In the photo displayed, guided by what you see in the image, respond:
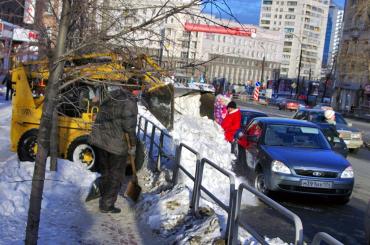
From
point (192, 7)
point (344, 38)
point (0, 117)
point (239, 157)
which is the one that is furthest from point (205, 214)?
point (344, 38)

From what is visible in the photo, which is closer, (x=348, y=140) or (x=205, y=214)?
(x=205, y=214)

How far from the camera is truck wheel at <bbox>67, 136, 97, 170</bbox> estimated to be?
36.3 feet

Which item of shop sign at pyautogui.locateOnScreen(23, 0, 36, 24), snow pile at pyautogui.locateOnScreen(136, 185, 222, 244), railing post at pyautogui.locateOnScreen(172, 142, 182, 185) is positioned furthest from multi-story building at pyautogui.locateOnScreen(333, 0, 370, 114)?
shop sign at pyautogui.locateOnScreen(23, 0, 36, 24)

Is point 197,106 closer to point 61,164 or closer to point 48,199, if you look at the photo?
point 61,164

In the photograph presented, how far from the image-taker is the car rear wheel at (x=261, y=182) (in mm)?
10289

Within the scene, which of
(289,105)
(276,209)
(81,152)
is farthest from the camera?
(289,105)

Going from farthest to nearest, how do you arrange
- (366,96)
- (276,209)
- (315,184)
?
1. (366,96)
2. (315,184)
3. (276,209)

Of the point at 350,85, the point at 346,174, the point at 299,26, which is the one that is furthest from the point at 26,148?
the point at 299,26

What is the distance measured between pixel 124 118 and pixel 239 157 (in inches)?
→ 211

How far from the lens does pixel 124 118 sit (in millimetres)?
7719

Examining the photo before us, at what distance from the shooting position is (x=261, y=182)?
10500 millimetres

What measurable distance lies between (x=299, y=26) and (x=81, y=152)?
157m

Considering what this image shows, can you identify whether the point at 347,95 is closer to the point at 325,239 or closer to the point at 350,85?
the point at 350,85

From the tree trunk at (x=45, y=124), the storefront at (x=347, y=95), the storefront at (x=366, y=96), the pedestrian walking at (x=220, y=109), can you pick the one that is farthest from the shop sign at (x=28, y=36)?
the storefront at (x=347, y=95)
